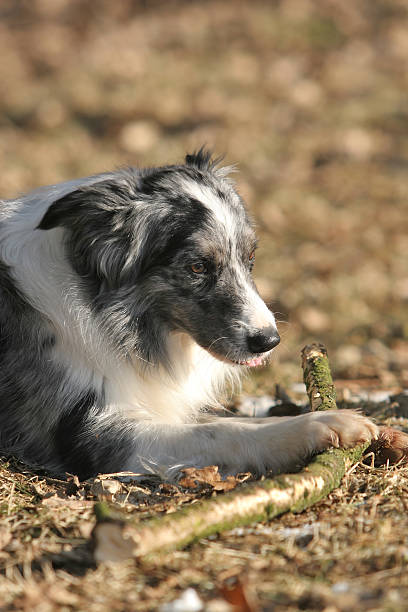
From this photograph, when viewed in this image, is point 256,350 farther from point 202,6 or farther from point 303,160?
point 202,6

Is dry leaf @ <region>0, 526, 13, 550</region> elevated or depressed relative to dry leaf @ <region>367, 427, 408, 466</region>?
depressed

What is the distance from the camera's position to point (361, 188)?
10430 mm

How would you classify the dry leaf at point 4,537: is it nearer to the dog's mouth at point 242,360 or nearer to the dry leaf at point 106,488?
the dry leaf at point 106,488

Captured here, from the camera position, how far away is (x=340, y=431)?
132 inches

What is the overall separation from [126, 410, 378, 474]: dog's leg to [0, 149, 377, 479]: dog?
0.02 metres

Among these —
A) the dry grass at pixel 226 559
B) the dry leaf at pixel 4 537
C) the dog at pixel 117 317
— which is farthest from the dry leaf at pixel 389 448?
the dry leaf at pixel 4 537

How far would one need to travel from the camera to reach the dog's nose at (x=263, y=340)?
3799 millimetres

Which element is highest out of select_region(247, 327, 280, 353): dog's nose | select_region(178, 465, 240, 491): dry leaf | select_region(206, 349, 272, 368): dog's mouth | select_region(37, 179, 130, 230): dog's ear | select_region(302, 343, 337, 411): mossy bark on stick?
select_region(37, 179, 130, 230): dog's ear

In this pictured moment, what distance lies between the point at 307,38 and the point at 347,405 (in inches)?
454

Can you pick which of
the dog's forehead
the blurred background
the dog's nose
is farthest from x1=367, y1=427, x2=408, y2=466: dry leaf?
the blurred background

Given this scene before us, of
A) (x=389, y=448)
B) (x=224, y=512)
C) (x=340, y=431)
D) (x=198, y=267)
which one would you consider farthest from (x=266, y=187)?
(x=224, y=512)

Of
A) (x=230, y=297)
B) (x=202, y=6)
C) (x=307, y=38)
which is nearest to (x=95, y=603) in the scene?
(x=230, y=297)

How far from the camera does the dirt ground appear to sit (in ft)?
8.18

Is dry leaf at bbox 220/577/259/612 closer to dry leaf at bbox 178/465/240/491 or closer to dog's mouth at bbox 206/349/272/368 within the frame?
dry leaf at bbox 178/465/240/491
